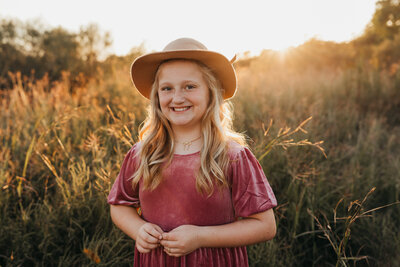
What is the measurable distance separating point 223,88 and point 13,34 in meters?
13.9

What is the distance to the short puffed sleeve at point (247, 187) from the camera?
127cm

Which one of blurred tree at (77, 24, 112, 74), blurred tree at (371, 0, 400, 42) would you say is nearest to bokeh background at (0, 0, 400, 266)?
blurred tree at (77, 24, 112, 74)

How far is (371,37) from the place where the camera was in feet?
63.8

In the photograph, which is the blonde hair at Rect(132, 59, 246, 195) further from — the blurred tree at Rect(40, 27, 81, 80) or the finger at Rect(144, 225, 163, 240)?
the blurred tree at Rect(40, 27, 81, 80)

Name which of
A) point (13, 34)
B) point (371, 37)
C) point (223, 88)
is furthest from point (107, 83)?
point (371, 37)

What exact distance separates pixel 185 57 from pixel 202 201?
70cm

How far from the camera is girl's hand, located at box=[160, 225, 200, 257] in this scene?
1195mm

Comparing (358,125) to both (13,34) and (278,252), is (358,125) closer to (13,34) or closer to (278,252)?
(278,252)

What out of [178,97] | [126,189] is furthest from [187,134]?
[126,189]

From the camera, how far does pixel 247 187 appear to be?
4.27ft

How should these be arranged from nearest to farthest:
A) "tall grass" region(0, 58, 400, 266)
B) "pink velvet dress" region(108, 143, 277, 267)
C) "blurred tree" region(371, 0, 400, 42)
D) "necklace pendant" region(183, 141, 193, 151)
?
1. "pink velvet dress" region(108, 143, 277, 267)
2. "necklace pendant" region(183, 141, 193, 151)
3. "tall grass" region(0, 58, 400, 266)
4. "blurred tree" region(371, 0, 400, 42)

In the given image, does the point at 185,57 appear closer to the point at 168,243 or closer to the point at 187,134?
the point at 187,134

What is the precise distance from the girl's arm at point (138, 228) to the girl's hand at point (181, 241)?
0.16 ft

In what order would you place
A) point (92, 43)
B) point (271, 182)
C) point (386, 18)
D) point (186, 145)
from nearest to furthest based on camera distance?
point (186, 145), point (271, 182), point (92, 43), point (386, 18)
